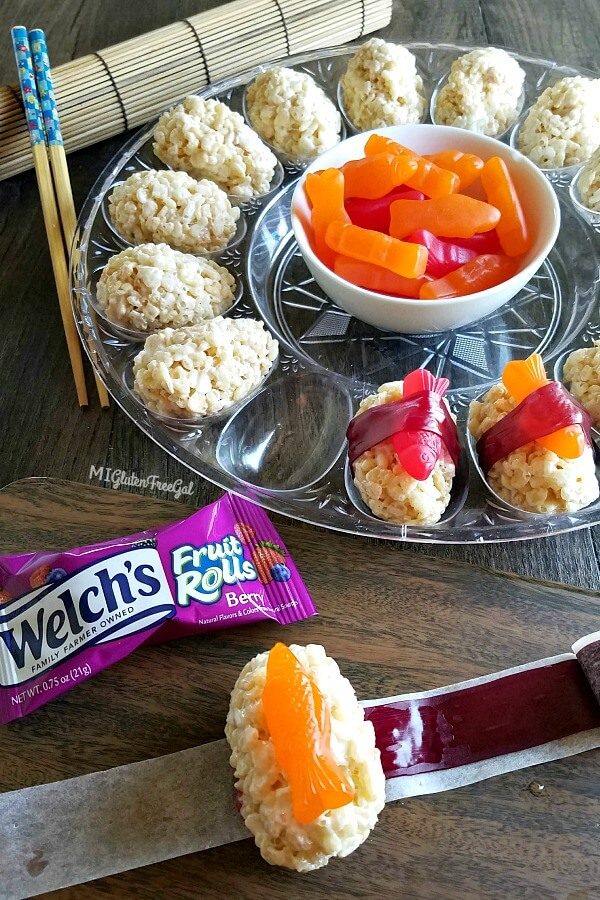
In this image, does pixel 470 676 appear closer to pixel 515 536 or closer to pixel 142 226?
pixel 515 536

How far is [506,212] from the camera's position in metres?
1.57

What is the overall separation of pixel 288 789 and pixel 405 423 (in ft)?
1.90

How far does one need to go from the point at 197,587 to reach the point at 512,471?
0.55 metres

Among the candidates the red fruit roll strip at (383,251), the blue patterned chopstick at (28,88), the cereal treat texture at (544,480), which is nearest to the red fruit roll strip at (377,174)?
the red fruit roll strip at (383,251)

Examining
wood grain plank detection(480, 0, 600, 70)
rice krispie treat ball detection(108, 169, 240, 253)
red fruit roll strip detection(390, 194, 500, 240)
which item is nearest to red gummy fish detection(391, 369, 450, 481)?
red fruit roll strip detection(390, 194, 500, 240)

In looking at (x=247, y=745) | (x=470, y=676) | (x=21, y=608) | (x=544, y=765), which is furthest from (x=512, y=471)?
(x=21, y=608)

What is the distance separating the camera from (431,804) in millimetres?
1138

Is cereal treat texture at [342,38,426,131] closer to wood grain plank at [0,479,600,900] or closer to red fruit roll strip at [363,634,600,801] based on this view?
wood grain plank at [0,479,600,900]

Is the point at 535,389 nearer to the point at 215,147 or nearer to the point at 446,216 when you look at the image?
the point at 446,216

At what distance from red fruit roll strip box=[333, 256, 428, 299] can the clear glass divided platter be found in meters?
0.16

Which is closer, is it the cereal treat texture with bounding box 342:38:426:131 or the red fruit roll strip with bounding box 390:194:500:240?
the red fruit roll strip with bounding box 390:194:500:240

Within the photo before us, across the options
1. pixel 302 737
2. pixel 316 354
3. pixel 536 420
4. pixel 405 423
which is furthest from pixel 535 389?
pixel 302 737

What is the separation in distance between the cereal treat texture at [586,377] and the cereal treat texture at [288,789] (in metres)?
0.67

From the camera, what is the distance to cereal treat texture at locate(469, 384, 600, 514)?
129 cm
